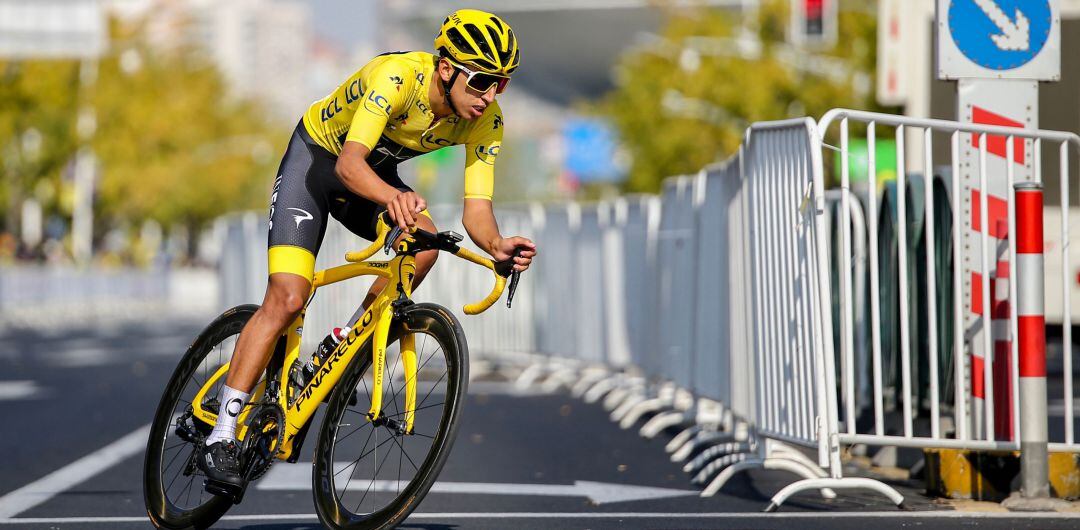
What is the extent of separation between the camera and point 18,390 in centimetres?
1591

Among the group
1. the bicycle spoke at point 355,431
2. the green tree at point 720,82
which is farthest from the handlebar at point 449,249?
the green tree at point 720,82

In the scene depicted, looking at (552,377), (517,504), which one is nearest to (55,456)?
(517,504)

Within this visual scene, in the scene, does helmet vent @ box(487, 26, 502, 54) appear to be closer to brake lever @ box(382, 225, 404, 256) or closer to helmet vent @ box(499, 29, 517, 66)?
helmet vent @ box(499, 29, 517, 66)

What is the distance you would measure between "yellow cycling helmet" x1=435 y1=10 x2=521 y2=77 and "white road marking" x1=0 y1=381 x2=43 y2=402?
32.7 feet

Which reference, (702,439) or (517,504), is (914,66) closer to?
(702,439)

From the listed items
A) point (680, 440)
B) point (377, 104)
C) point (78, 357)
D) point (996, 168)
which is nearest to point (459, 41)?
point (377, 104)

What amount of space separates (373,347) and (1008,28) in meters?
3.59

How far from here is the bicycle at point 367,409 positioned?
18.4 feet

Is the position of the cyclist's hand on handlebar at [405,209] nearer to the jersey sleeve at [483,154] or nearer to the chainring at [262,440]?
the jersey sleeve at [483,154]

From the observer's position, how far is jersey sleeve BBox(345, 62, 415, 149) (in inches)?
228

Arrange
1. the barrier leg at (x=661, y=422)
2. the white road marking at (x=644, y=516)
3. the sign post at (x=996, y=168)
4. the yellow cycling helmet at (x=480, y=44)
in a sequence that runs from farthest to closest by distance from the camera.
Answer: the barrier leg at (x=661, y=422) → the sign post at (x=996, y=168) → the white road marking at (x=644, y=516) → the yellow cycling helmet at (x=480, y=44)

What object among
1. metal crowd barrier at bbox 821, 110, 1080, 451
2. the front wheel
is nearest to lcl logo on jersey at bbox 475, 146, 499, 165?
the front wheel

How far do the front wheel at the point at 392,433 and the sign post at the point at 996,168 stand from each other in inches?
100

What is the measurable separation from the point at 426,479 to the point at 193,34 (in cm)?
7392
